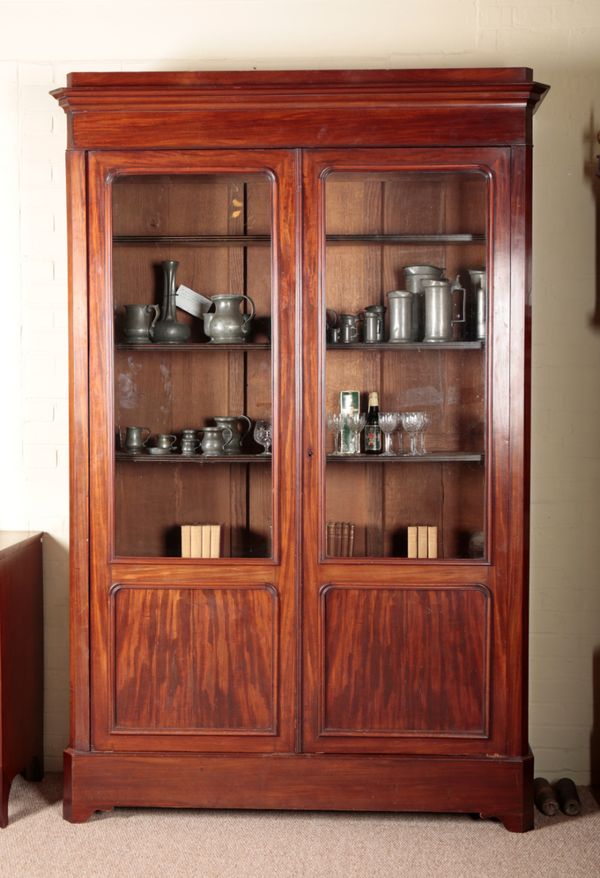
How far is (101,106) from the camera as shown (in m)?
2.89

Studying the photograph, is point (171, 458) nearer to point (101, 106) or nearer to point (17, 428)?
point (17, 428)

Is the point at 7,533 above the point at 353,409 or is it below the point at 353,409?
below

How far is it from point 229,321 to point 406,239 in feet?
2.10

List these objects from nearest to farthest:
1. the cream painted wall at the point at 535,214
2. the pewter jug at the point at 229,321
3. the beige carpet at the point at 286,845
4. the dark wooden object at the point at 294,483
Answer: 1. the beige carpet at the point at 286,845
2. the dark wooden object at the point at 294,483
3. the pewter jug at the point at 229,321
4. the cream painted wall at the point at 535,214

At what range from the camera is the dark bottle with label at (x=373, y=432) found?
3010mm

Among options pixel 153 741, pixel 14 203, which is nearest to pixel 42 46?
pixel 14 203

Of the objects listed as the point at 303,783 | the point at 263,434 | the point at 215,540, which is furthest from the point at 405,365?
the point at 303,783

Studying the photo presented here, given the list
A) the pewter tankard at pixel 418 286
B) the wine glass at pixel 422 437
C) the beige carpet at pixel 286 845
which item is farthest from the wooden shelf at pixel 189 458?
the beige carpet at pixel 286 845

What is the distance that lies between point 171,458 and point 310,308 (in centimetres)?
68

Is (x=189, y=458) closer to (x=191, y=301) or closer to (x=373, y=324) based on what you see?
(x=191, y=301)

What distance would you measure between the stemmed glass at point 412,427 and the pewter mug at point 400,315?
0.25 m

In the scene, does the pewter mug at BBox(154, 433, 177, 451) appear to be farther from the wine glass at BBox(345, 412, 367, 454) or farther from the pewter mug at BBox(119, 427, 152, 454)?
the wine glass at BBox(345, 412, 367, 454)

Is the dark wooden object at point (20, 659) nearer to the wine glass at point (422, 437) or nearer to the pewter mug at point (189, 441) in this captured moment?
the pewter mug at point (189, 441)

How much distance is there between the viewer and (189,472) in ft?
9.93
